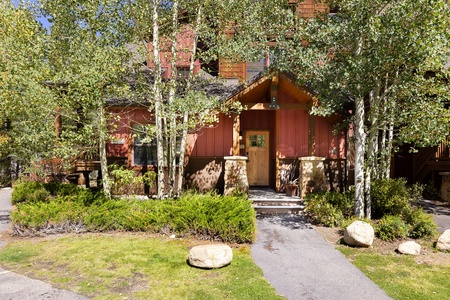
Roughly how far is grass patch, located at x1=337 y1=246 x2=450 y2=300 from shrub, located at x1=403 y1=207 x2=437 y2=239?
1386 millimetres

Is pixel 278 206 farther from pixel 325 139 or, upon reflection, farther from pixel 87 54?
pixel 87 54

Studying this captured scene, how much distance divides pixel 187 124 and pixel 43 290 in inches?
200

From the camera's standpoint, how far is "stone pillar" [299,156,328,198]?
32.3 feet

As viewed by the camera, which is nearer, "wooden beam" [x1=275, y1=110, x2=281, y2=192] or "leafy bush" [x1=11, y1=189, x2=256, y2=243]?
"leafy bush" [x1=11, y1=189, x2=256, y2=243]

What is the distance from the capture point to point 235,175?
32.5ft

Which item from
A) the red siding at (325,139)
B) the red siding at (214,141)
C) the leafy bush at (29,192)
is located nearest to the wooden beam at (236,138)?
the red siding at (214,141)

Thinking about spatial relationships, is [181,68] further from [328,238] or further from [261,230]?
[328,238]

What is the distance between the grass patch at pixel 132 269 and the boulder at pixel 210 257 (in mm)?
109

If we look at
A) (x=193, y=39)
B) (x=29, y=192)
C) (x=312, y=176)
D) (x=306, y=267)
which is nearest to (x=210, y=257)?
(x=306, y=267)

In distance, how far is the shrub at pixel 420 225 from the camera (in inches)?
264

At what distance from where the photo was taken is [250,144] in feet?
41.1

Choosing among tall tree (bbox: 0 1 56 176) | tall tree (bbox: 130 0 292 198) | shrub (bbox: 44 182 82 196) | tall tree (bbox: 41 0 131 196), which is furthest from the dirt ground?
tall tree (bbox: 0 1 56 176)

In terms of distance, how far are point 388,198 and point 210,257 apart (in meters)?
5.72

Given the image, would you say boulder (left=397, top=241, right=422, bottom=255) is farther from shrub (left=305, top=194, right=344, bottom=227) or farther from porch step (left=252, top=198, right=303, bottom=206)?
porch step (left=252, top=198, right=303, bottom=206)
